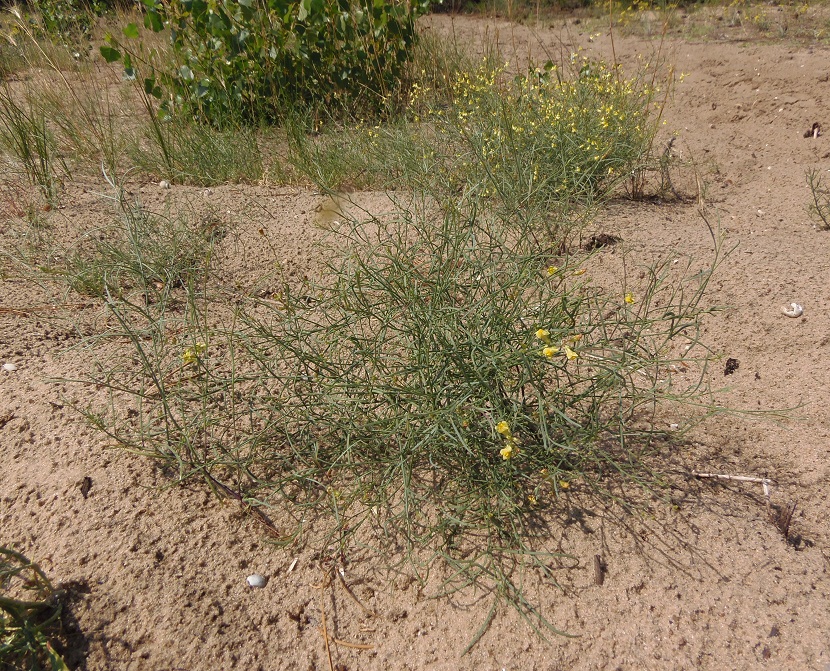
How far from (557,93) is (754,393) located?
2.29 metres

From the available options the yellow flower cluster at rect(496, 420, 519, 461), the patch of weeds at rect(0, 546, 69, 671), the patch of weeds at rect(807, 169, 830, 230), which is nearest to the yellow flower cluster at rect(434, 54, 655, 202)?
the patch of weeds at rect(807, 169, 830, 230)

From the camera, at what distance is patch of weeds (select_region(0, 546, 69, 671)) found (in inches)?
48.7

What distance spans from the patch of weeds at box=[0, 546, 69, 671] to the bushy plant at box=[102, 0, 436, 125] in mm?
2978

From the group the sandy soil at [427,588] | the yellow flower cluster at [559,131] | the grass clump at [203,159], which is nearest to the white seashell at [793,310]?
the sandy soil at [427,588]

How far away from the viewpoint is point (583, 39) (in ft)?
20.3

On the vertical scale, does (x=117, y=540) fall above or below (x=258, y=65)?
below

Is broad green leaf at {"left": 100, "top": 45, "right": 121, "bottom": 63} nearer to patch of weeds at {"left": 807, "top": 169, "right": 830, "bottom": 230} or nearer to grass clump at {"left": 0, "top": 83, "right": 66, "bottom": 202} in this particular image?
grass clump at {"left": 0, "top": 83, "right": 66, "bottom": 202}

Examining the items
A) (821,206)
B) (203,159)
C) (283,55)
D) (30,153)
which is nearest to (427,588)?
(821,206)

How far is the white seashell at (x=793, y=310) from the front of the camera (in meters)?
2.15

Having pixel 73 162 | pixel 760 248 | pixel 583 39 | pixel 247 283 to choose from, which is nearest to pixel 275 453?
pixel 247 283

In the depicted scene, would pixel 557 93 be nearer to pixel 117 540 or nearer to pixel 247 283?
pixel 247 283

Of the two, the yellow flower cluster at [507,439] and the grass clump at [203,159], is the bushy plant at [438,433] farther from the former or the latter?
A: the grass clump at [203,159]

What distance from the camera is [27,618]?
4.21 ft

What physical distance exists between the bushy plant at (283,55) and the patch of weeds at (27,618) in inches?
117
